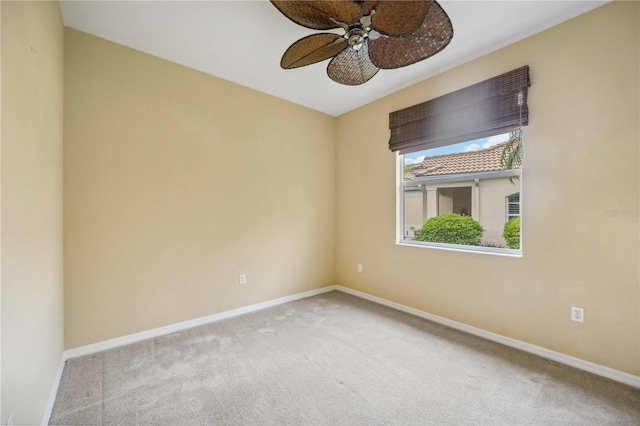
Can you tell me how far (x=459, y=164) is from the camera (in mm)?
2820

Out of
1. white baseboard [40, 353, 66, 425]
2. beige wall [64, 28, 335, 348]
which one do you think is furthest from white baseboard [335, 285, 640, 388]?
white baseboard [40, 353, 66, 425]

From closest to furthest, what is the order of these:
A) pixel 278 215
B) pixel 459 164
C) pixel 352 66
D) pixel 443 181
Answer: pixel 352 66, pixel 459 164, pixel 443 181, pixel 278 215

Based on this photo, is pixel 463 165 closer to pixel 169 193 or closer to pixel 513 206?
pixel 513 206

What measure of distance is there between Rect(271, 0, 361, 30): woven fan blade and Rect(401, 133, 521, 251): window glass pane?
190 centimetres

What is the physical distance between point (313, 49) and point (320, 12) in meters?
0.36

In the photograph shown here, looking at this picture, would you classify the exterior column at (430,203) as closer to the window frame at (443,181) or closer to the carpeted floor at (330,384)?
the window frame at (443,181)

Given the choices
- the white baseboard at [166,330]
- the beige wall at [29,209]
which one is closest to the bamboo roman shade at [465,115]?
the white baseboard at [166,330]

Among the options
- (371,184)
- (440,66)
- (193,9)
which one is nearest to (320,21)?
(193,9)

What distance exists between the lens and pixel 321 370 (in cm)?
201

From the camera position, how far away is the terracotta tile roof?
2.53m

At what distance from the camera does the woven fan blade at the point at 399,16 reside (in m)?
1.24

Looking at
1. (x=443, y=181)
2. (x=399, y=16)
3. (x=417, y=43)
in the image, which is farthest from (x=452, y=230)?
(x=399, y=16)

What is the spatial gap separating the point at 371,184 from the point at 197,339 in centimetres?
265

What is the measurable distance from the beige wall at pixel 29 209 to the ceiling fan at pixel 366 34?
3.93 feet
